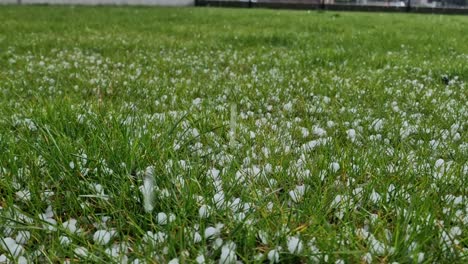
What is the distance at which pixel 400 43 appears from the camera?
29.6ft

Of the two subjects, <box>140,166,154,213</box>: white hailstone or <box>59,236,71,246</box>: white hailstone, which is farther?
<box>140,166,154,213</box>: white hailstone

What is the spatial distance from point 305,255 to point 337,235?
217 millimetres

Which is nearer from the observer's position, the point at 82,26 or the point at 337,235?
the point at 337,235

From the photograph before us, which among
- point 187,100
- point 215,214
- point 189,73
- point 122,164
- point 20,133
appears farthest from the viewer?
point 189,73

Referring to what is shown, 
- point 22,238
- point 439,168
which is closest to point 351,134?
point 439,168

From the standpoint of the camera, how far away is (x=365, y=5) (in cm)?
2723

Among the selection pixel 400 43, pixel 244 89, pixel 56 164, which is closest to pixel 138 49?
pixel 244 89

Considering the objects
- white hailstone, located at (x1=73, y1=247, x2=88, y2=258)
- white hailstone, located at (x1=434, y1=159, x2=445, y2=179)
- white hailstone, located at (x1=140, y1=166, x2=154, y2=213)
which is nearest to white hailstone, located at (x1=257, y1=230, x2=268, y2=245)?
white hailstone, located at (x1=140, y1=166, x2=154, y2=213)

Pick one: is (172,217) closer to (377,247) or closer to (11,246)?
(11,246)

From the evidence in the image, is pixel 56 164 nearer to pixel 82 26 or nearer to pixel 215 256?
pixel 215 256

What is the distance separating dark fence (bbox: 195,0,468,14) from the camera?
26.7 metres

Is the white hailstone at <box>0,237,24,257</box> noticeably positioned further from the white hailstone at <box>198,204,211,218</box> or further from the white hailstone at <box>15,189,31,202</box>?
the white hailstone at <box>198,204,211,218</box>

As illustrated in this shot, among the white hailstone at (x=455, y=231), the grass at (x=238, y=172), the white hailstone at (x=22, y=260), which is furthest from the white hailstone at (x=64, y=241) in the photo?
the white hailstone at (x=455, y=231)

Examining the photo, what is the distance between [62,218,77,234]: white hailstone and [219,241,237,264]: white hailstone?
0.68 metres
